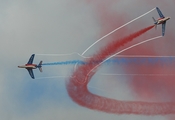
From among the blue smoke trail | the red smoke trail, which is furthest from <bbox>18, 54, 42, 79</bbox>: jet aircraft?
the red smoke trail

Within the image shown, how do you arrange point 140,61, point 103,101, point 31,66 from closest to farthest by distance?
1. point 103,101
2. point 31,66
3. point 140,61

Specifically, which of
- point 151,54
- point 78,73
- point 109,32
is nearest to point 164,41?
point 151,54

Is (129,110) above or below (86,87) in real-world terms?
below

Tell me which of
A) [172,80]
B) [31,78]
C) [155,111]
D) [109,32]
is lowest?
[155,111]

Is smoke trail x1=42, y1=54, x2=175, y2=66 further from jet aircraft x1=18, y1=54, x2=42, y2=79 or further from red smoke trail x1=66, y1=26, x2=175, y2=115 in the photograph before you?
red smoke trail x1=66, y1=26, x2=175, y2=115

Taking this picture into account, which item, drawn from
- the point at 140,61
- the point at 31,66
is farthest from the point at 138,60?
the point at 31,66

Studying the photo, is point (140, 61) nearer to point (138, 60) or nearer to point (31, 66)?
point (138, 60)

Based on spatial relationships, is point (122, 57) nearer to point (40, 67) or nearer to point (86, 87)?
point (86, 87)

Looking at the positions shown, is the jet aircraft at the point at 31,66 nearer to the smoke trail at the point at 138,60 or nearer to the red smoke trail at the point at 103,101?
the smoke trail at the point at 138,60
